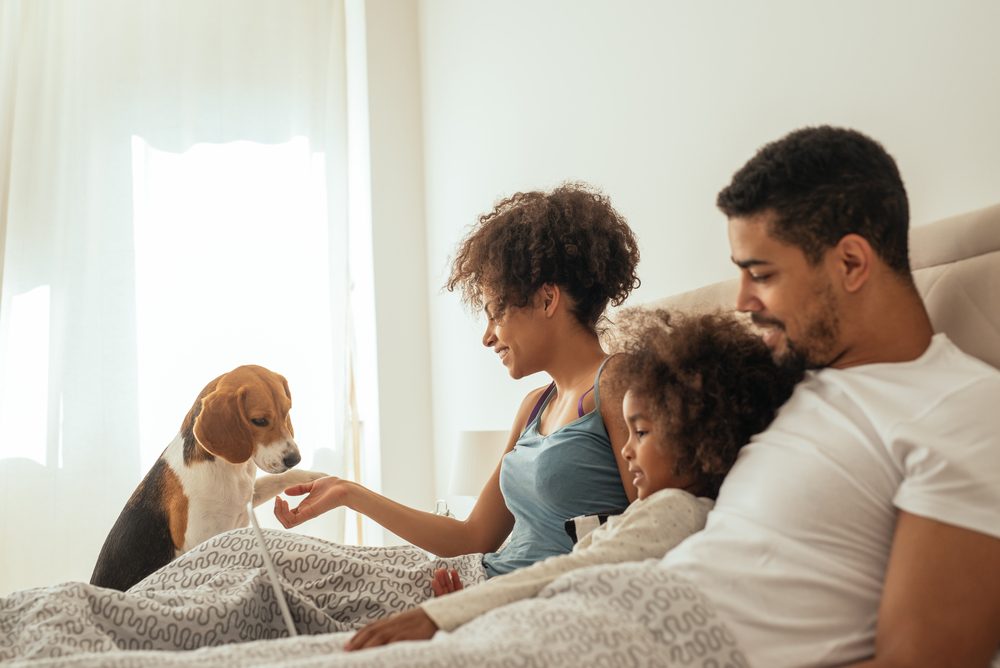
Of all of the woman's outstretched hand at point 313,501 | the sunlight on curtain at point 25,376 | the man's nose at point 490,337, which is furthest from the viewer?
the sunlight on curtain at point 25,376

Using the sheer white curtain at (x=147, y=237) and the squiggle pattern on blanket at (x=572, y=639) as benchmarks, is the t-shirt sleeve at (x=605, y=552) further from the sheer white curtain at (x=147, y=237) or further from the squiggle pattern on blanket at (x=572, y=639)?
the sheer white curtain at (x=147, y=237)

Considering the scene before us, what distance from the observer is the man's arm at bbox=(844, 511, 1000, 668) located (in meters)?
0.79

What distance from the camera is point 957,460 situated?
2.72 feet

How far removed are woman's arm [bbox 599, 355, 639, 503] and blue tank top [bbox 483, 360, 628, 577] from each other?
0.01 meters

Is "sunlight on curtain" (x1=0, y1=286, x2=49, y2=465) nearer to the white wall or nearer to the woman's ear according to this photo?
the white wall

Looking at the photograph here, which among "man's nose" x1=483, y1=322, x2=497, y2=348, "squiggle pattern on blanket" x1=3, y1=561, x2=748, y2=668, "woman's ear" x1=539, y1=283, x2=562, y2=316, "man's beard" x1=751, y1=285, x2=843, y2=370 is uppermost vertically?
"woman's ear" x1=539, y1=283, x2=562, y2=316

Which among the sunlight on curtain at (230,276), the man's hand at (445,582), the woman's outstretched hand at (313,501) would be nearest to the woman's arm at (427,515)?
the woman's outstretched hand at (313,501)

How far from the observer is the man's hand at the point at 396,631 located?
923 mm

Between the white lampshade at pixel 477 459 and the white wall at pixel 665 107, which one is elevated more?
the white wall at pixel 665 107

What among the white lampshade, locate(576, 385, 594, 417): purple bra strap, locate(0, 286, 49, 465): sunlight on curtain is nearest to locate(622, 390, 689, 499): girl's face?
locate(576, 385, 594, 417): purple bra strap

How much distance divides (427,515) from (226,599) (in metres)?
0.63

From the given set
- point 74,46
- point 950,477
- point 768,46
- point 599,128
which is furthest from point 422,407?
point 950,477

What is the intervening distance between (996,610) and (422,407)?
3085mm

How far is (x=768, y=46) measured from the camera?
185 centimetres
